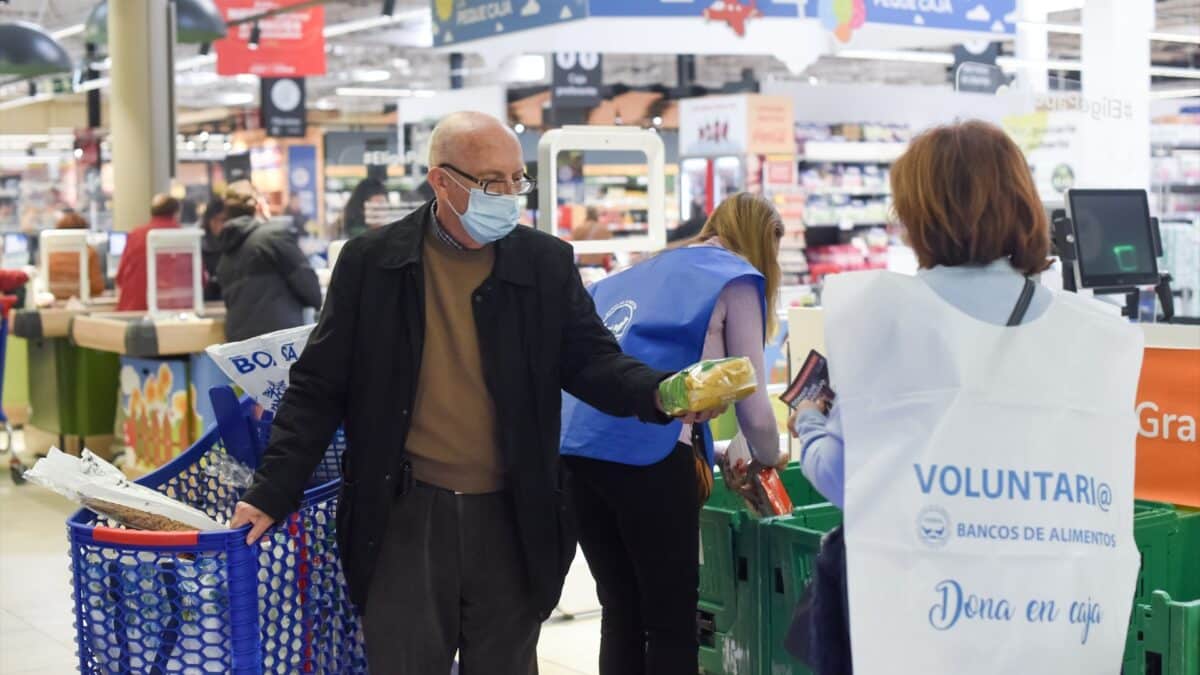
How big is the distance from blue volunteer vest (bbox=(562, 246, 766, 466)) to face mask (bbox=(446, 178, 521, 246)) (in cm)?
58

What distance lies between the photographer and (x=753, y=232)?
3.24m

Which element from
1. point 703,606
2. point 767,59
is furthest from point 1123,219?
point 767,59

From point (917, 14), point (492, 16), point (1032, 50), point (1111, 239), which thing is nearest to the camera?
point (1111, 239)

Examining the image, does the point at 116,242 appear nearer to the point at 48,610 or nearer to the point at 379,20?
the point at 48,610

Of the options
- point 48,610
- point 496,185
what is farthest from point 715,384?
point 48,610

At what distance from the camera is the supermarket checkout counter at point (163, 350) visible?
721 cm

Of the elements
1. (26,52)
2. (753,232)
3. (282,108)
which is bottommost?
(753,232)

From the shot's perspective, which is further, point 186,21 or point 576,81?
point 576,81

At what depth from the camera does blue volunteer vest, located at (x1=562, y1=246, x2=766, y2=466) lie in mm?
3059

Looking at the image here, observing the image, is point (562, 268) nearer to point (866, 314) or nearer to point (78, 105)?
point (866, 314)

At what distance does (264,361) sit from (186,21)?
829 cm

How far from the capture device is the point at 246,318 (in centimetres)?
701

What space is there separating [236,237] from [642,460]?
181 inches

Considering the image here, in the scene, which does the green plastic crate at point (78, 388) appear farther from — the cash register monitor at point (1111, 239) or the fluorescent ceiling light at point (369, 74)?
the fluorescent ceiling light at point (369, 74)
